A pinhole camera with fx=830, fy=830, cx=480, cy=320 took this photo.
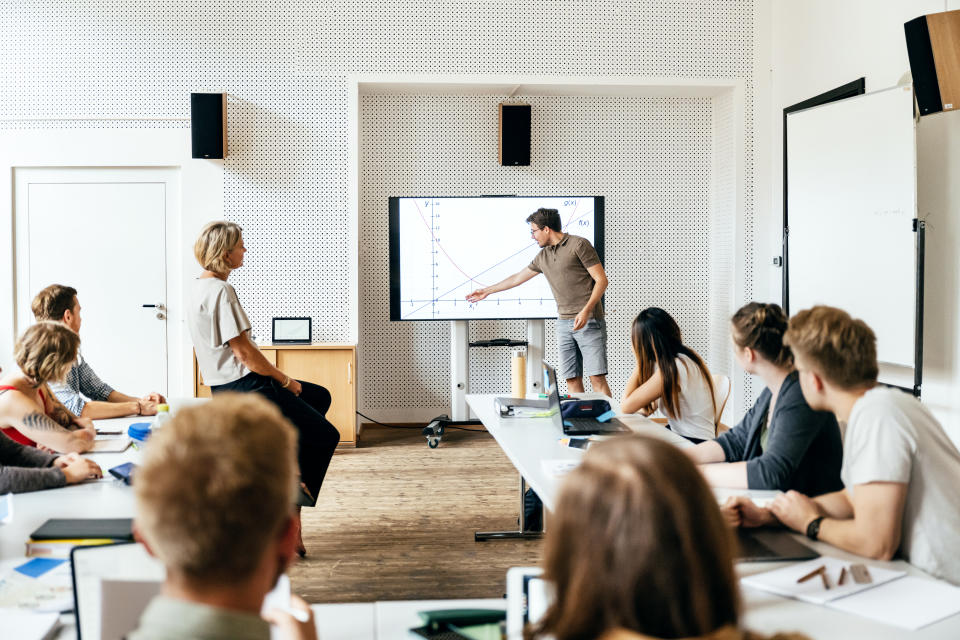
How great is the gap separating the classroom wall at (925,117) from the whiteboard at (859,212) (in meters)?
0.20

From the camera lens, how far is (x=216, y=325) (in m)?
3.66

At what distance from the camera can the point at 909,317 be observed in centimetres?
440

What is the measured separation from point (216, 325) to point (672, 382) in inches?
79.1

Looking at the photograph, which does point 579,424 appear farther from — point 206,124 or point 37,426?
point 206,124

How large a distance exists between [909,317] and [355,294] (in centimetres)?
371

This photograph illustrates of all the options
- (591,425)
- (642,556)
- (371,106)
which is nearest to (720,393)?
(591,425)

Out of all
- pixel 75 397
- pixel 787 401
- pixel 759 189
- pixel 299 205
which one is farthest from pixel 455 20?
pixel 787 401

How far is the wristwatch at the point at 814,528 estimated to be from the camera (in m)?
1.98

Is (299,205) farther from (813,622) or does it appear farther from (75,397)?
(813,622)

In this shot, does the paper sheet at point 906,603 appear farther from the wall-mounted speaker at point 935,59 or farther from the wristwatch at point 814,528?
the wall-mounted speaker at point 935,59

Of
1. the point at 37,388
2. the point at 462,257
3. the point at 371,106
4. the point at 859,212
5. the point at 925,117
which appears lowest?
the point at 37,388

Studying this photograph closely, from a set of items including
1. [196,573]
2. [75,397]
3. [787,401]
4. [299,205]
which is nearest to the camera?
[196,573]

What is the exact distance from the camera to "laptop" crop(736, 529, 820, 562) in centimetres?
183

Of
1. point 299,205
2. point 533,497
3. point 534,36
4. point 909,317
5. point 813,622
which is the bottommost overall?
point 533,497
